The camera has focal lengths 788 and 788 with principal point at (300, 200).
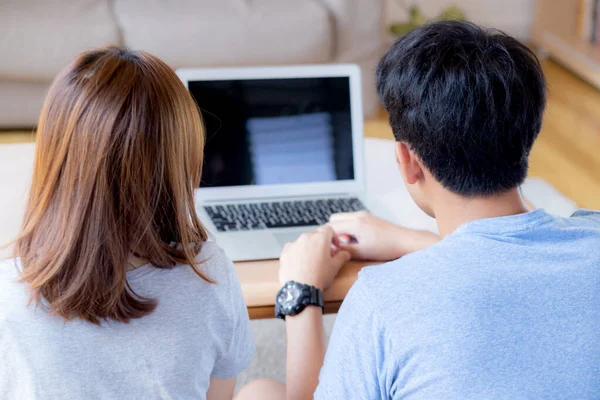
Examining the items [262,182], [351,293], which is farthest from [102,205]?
[262,182]

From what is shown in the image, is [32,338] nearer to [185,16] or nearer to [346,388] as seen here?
[346,388]

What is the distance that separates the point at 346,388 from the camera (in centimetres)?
88

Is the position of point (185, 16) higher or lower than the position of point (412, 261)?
lower

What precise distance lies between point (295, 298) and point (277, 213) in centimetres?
36

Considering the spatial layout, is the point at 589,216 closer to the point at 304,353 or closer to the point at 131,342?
the point at 304,353

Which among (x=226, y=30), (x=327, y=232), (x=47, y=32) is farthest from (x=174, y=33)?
(x=327, y=232)

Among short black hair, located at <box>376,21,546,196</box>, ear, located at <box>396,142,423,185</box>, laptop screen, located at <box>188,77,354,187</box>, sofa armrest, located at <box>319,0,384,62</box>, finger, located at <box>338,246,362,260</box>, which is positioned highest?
short black hair, located at <box>376,21,546,196</box>

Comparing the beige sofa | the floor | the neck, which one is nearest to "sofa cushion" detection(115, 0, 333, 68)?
the beige sofa

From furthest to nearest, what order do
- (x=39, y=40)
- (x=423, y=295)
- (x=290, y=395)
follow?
1. (x=39, y=40)
2. (x=290, y=395)
3. (x=423, y=295)

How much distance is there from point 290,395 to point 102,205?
1.34 ft

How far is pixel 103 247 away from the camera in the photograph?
0.93 metres

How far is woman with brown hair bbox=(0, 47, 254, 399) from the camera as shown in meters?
0.92

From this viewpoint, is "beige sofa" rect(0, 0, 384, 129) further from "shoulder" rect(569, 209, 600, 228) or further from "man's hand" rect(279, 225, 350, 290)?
"shoulder" rect(569, 209, 600, 228)

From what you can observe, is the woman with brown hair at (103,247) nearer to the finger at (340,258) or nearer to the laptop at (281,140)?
the finger at (340,258)
